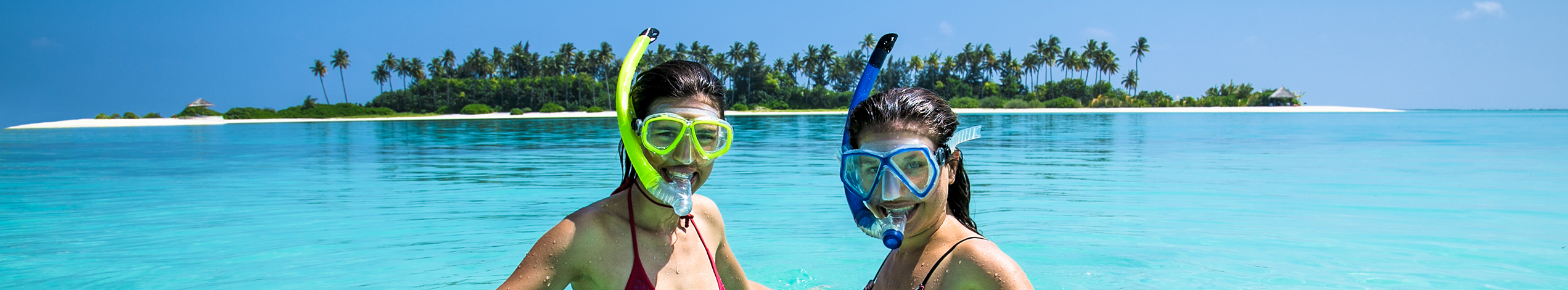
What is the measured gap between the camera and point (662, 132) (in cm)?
248

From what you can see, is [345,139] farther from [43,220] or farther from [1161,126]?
[1161,126]

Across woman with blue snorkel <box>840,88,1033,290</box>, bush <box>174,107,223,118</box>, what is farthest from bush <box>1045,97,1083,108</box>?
woman with blue snorkel <box>840,88,1033,290</box>

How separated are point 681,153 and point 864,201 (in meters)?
0.65

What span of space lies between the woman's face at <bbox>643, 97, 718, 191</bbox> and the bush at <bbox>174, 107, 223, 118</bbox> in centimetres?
8060

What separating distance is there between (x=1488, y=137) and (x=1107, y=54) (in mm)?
70949

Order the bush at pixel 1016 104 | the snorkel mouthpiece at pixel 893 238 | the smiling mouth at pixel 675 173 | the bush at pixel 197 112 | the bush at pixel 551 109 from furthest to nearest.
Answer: the bush at pixel 1016 104, the bush at pixel 551 109, the bush at pixel 197 112, the smiling mouth at pixel 675 173, the snorkel mouthpiece at pixel 893 238

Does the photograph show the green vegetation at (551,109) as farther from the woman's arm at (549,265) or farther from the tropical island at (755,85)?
the woman's arm at (549,265)

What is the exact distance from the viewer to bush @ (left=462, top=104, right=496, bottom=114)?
77562 millimetres

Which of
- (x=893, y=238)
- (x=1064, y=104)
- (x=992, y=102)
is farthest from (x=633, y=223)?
(x=992, y=102)

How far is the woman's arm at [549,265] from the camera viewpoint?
7.91 feet

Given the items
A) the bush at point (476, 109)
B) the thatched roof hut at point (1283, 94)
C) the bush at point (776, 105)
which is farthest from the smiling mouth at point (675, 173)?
the thatched roof hut at point (1283, 94)

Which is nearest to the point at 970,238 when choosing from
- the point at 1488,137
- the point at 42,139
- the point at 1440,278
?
the point at 1440,278

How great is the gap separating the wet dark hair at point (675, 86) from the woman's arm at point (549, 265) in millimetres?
301

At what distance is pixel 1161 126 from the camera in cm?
3797
